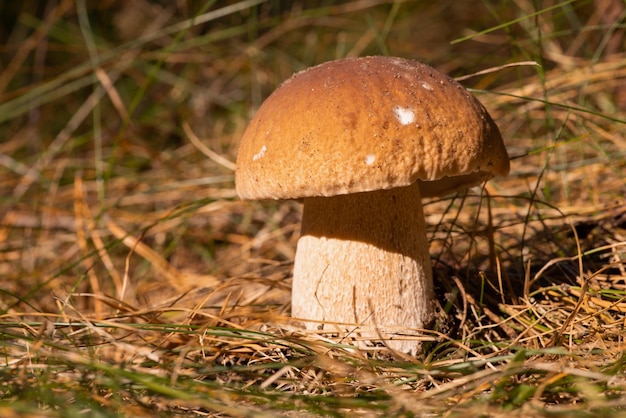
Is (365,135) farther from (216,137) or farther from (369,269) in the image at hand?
(216,137)

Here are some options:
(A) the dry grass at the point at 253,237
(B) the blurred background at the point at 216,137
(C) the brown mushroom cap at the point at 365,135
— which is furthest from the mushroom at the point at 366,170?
(B) the blurred background at the point at 216,137

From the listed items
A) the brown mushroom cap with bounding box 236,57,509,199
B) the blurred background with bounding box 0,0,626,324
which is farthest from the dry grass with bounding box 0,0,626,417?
the brown mushroom cap with bounding box 236,57,509,199

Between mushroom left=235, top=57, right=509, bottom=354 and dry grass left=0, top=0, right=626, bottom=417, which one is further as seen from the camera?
mushroom left=235, top=57, right=509, bottom=354

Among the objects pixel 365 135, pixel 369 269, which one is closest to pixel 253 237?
pixel 369 269

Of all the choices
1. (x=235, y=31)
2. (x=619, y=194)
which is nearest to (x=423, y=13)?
(x=235, y=31)

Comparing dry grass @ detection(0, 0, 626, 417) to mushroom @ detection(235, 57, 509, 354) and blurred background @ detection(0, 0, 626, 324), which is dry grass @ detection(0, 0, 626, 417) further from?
mushroom @ detection(235, 57, 509, 354)

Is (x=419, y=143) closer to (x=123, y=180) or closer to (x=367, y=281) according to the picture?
(x=367, y=281)
